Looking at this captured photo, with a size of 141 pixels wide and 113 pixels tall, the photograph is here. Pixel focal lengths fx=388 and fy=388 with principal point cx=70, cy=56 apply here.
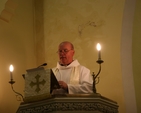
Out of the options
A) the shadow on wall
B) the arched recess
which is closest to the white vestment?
the arched recess

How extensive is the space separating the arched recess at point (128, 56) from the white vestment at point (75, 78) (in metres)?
1.06

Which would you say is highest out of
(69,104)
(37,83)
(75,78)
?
(75,78)

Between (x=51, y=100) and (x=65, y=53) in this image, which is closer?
(x=51, y=100)

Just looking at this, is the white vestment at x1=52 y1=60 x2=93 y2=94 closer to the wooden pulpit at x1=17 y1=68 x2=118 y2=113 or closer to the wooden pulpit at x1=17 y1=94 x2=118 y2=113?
the wooden pulpit at x1=17 y1=68 x2=118 y2=113

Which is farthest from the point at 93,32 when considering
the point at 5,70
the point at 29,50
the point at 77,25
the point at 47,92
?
the point at 47,92

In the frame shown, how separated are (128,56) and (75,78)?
4.63 ft

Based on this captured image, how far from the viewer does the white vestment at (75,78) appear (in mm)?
5617

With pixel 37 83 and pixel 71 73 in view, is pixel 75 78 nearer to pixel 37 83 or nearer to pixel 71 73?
pixel 71 73

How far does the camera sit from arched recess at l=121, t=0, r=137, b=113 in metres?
6.86

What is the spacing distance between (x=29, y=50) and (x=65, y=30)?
0.81 m

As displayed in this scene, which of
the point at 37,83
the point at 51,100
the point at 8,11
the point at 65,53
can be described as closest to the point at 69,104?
the point at 51,100

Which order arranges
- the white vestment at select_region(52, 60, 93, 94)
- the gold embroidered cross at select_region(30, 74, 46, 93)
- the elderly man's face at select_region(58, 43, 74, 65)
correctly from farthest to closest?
the elderly man's face at select_region(58, 43, 74, 65)
the white vestment at select_region(52, 60, 93, 94)
the gold embroidered cross at select_region(30, 74, 46, 93)

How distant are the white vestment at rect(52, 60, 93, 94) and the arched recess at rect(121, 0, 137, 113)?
1.06 metres

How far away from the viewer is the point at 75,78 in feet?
20.1
